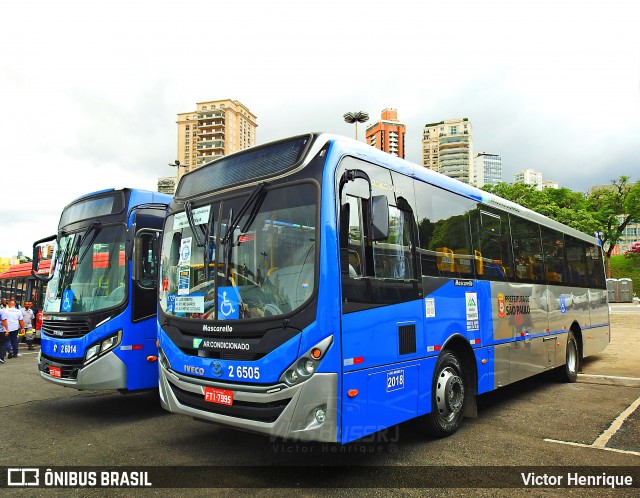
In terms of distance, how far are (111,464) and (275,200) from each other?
10.6ft

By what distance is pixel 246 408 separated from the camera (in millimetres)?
4359

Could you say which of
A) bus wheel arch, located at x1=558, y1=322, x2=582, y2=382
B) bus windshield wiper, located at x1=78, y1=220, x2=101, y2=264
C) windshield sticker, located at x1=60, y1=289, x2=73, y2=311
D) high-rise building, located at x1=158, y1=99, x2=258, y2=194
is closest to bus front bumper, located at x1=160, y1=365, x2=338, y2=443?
windshield sticker, located at x1=60, y1=289, x2=73, y2=311

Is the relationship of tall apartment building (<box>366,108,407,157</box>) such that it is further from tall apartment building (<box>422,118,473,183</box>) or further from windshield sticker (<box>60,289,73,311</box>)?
tall apartment building (<box>422,118,473,183</box>)

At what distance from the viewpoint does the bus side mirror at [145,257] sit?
7.04 m

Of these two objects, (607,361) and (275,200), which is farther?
(607,361)

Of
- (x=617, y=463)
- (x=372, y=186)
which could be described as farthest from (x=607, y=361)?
(x=372, y=186)

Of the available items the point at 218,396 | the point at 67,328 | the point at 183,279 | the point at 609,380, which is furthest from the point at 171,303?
the point at 609,380

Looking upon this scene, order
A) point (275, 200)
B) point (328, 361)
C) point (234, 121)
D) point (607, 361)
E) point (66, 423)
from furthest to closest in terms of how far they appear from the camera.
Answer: point (234, 121), point (607, 361), point (66, 423), point (275, 200), point (328, 361)

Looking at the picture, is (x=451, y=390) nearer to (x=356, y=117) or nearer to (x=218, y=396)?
(x=218, y=396)

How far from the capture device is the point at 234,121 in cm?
11619

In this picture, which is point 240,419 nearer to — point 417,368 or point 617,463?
point 417,368

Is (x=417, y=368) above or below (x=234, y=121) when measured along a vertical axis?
below

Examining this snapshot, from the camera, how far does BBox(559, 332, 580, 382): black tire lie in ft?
31.7

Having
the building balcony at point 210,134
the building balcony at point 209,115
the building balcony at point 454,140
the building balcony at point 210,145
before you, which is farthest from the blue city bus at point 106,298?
the building balcony at point 209,115
